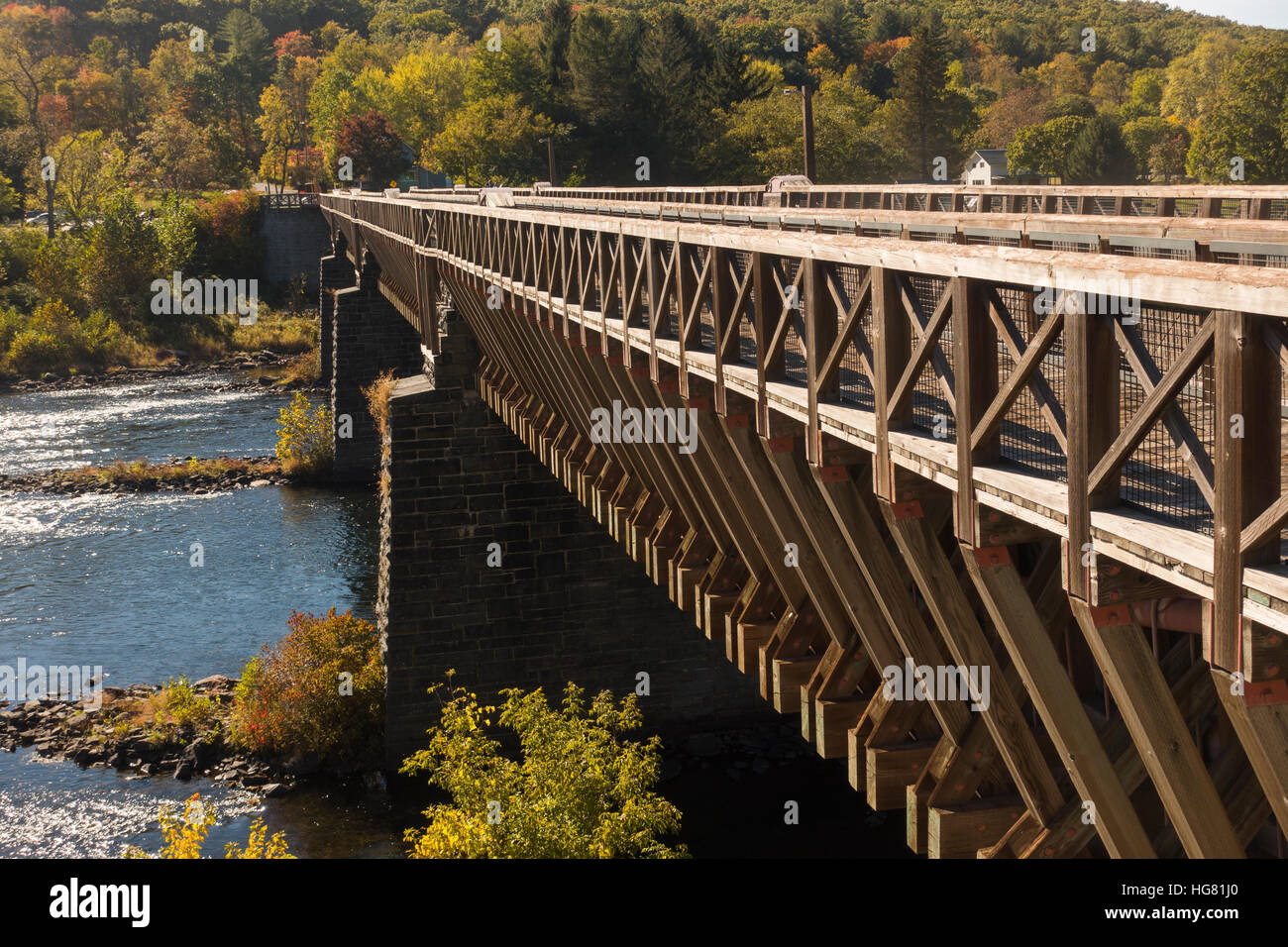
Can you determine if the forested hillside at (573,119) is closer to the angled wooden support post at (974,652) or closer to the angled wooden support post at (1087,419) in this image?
the angled wooden support post at (974,652)

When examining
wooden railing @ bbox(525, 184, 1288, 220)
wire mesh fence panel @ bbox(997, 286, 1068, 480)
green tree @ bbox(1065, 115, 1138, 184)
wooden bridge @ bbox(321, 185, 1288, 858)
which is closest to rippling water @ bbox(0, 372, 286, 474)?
wooden railing @ bbox(525, 184, 1288, 220)

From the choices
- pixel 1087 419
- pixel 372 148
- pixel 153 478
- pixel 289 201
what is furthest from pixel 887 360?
pixel 372 148

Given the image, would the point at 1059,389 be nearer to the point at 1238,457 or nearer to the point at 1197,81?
the point at 1238,457

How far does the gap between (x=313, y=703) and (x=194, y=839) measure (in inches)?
260

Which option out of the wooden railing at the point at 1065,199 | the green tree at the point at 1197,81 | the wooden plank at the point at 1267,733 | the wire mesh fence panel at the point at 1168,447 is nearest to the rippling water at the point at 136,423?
Result: the wooden railing at the point at 1065,199

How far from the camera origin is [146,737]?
22922 millimetres

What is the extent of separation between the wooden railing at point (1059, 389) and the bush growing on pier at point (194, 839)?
918 centimetres

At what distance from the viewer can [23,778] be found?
71.7 ft

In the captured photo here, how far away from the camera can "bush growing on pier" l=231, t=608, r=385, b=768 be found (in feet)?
73.4

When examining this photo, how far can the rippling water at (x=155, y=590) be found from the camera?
20328 mm

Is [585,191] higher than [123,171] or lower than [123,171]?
lower
